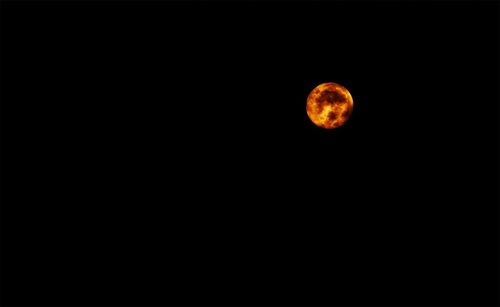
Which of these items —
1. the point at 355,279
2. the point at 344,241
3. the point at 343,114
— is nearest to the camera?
the point at 343,114

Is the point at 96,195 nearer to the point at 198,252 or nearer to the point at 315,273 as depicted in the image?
the point at 198,252

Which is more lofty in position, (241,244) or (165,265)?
(241,244)

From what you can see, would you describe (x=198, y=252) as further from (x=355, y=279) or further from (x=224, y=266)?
(x=355, y=279)

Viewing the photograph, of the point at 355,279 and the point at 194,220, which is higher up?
the point at 194,220

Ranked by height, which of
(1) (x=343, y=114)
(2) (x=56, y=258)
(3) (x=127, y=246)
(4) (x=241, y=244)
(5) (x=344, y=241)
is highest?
(1) (x=343, y=114)

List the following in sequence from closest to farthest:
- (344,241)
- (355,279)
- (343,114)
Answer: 1. (343,114)
2. (355,279)
3. (344,241)

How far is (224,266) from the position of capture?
289 cm

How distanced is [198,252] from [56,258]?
4.70ft

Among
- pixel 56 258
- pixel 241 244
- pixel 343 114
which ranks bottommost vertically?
pixel 56 258

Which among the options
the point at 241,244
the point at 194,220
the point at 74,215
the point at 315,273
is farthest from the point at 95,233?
the point at 315,273

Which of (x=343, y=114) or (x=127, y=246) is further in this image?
(x=127, y=246)

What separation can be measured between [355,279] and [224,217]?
150 centimetres

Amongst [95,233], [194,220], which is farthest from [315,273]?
[95,233]

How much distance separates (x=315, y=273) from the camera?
9.25 feet
